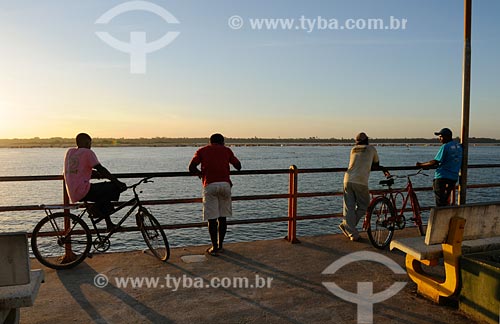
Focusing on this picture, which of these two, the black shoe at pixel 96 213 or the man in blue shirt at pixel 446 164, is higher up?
the man in blue shirt at pixel 446 164

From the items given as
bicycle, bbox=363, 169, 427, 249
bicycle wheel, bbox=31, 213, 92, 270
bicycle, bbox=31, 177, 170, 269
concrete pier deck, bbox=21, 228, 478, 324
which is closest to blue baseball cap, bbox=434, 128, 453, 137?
bicycle, bbox=363, 169, 427, 249

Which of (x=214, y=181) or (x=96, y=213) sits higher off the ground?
(x=214, y=181)

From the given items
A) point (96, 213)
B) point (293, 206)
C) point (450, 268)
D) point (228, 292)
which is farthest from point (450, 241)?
point (96, 213)

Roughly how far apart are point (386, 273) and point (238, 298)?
2058 mm

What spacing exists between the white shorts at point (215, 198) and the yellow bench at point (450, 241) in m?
2.51

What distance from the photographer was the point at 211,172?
6.20m

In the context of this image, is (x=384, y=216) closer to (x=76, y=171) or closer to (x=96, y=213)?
(x=96, y=213)

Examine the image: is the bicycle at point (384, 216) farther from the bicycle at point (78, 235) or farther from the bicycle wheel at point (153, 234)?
the bicycle at point (78, 235)

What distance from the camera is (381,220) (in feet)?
22.5

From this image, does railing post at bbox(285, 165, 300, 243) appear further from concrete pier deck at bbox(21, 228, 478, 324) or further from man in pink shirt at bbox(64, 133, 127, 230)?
man in pink shirt at bbox(64, 133, 127, 230)

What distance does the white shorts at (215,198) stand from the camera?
6.18m

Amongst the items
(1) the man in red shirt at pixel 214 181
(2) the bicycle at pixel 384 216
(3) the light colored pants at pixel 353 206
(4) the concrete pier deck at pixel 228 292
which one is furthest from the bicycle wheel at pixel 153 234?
(2) the bicycle at pixel 384 216

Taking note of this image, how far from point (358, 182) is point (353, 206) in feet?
1.49

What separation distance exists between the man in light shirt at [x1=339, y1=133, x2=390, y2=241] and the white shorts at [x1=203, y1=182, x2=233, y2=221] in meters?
2.11
